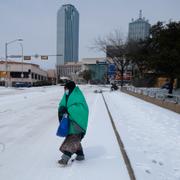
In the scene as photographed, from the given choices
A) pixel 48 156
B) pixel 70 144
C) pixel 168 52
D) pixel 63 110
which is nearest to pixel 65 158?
pixel 70 144

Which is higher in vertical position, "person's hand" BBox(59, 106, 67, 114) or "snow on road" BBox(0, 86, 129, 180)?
"person's hand" BBox(59, 106, 67, 114)

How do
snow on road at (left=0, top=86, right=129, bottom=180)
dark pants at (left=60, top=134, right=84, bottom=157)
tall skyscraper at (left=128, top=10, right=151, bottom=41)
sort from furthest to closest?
tall skyscraper at (left=128, top=10, right=151, bottom=41) < dark pants at (left=60, top=134, right=84, bottom=157) < snow on road at (left=0, top=86, right=129, bottom=180)

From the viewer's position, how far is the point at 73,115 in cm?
435

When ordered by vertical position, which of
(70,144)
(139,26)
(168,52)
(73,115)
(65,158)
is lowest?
(65,158)

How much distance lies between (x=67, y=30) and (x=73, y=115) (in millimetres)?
107851

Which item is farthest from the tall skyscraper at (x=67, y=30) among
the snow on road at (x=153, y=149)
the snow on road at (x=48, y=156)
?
the snow on road at (x=48, y=156)

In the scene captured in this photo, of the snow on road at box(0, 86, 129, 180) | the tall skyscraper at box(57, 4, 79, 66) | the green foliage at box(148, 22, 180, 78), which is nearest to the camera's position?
the snow on road at box(0, 86, 129, 180)

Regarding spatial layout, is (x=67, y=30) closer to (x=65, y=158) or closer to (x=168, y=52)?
(x=168, y=52)

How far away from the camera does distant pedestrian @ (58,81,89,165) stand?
437 cm

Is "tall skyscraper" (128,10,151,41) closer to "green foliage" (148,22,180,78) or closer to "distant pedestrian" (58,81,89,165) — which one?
"green foliage" (148,22,180,78)

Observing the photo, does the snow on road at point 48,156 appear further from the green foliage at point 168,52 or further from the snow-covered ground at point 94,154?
the green foliage at point 168,52

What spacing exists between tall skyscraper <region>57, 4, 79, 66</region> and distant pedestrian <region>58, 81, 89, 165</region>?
3985 inches

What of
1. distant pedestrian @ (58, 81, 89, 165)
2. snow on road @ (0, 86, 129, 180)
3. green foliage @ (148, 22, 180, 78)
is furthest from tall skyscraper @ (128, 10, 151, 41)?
distant pedestrian @ (58, 81, 89, 165)

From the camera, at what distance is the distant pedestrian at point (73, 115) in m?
4.37
